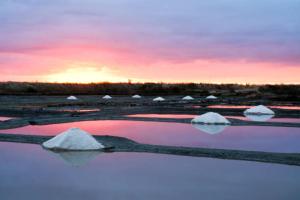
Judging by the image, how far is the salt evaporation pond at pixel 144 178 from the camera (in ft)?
16.9

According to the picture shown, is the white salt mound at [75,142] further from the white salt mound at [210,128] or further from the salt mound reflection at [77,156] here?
the white salt mound at [210,128]

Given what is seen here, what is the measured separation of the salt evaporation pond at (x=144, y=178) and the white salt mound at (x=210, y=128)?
415 cm

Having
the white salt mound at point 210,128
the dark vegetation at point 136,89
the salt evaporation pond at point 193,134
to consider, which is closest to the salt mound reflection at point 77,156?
the salt evaporation pond at point 193,134

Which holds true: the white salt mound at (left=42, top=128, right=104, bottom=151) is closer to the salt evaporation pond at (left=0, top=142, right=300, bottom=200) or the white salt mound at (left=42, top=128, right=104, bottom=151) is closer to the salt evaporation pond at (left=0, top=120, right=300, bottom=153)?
the salt evaporation pond at (left=0, top=142, right=300, bottom=200)

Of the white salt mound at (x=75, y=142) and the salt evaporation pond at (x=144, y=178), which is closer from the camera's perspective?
the salt evaporation pond at (x=144, y=178)

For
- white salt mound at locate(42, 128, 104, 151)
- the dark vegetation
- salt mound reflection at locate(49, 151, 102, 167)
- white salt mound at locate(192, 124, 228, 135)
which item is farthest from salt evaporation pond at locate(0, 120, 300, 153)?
the dark vegetation

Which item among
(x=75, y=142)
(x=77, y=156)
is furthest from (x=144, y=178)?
(x=75, y=142)

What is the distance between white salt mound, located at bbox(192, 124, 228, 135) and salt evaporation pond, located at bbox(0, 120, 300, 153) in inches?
1.1

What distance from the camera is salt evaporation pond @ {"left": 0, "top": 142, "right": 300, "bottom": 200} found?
5160 mm

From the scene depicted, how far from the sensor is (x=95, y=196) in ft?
16.5

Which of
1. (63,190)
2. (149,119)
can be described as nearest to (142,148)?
(63,190)

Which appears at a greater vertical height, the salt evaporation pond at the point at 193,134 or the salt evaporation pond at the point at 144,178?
the salt evaporation pond at the point at 193,134

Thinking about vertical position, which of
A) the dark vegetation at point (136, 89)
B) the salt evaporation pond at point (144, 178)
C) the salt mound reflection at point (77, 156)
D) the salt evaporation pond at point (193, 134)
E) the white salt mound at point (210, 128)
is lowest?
the salt evaporation pond at point (144, 178)

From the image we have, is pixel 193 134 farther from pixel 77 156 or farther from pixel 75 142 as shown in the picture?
pixel 77 156
